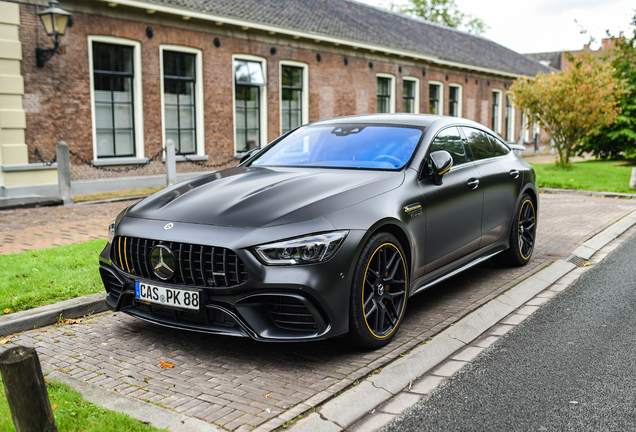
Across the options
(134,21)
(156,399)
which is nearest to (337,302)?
(156,399)

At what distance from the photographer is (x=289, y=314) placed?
141 inches

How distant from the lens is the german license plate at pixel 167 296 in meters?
3.63

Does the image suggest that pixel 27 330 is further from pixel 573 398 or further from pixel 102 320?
pixel 573 398

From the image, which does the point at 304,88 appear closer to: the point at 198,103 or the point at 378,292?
the point at 198,103

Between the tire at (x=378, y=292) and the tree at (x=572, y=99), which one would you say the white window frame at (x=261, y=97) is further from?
the tire at (x=378, y=292)

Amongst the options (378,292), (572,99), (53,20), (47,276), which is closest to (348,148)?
(378,292)

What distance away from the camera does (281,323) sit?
142 inches

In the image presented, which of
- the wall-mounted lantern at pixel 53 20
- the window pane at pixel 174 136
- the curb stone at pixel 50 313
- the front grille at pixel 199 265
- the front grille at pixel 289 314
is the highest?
the wall-mounted lantern at pixel 53 20

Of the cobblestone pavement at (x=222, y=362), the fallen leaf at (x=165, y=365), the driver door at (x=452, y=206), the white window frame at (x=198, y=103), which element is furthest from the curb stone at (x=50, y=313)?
the white window frame at (x=198, y=103)

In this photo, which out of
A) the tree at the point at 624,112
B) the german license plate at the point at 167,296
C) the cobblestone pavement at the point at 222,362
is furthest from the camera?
the tree at the point at 624,112

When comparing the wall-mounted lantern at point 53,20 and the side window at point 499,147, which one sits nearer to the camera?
the side window at point 499,147

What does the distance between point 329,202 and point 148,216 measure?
4.14 ft

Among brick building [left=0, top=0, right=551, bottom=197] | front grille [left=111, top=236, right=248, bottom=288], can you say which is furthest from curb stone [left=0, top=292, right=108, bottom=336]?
brick building [left=0, top=0, right=551, bottom=197]

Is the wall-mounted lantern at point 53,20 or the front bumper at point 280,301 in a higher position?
the wall-mounted lantern at point 53,20
